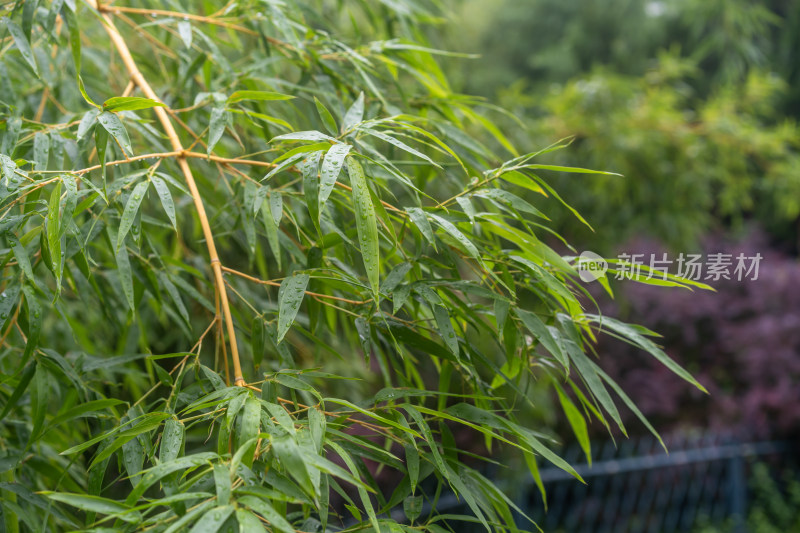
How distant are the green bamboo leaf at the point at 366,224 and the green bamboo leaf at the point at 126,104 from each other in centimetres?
23

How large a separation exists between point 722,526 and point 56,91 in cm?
333

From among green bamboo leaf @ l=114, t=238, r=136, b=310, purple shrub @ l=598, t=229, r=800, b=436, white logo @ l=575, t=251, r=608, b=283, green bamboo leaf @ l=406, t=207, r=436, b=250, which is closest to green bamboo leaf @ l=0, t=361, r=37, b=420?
green bamboo leaf @ l=114, t=238, r=136, b=310

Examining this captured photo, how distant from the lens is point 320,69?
1045mm

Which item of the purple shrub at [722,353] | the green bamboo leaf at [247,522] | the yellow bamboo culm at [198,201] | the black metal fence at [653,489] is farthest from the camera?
the purple shrub at [722,353]

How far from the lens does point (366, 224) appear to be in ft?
2.04

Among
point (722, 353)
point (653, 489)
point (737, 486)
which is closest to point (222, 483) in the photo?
point (653, 489)

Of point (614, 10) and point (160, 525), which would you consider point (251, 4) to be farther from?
point (614, 10)

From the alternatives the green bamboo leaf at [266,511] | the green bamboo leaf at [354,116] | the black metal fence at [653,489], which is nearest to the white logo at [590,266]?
the green bamboo leaf at [354,116]

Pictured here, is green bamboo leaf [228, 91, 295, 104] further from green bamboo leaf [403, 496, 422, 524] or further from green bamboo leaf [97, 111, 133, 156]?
green bamboo leaf [403, 496, 422, 524]

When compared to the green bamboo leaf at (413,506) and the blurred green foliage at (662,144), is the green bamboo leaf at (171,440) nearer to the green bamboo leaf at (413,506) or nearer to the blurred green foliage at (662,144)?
the green bamboo leaf at (413,506)

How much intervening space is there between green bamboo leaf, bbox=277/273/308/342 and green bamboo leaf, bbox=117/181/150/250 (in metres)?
0.16

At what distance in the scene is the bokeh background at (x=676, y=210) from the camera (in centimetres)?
262

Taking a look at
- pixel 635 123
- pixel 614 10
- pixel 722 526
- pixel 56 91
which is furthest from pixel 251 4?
pixel 614 10

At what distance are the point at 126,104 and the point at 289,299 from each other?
0.27m
